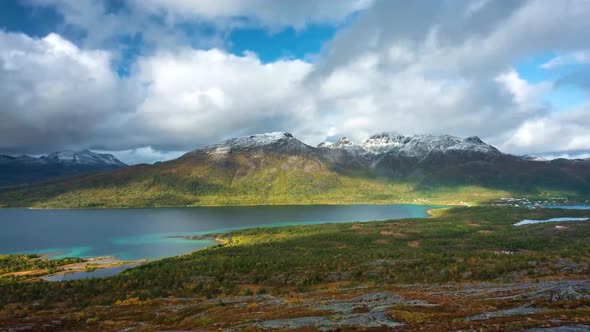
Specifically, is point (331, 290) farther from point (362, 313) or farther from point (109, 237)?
point (109, 237)

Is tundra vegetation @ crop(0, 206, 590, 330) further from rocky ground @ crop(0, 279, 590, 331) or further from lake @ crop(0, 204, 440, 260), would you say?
lake @ crop(0, 204, 440, 260)

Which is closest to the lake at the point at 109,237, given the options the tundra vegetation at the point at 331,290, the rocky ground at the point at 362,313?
the tundra vegetation at the point at 331,290

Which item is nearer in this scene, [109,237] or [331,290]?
[331,290]

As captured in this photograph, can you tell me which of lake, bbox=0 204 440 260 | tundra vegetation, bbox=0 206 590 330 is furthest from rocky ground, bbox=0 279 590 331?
lake, bbox=0 204 440 260

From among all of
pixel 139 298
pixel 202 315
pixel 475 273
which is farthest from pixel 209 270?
pixel 475 273

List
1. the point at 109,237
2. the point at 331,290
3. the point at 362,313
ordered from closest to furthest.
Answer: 1. the point at 362,313
2. the point at 331,290
3. the point at 109,237

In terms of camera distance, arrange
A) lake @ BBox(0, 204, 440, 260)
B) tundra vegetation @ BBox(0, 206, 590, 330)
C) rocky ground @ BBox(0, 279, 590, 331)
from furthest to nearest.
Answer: lake @ BBox(0, 204, 440, 260) < tundra vegetation @ BBox(0, 206, 590, 330) < rocky ground @ BBox(0, 279, 590, 331)

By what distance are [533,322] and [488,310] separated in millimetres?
6200

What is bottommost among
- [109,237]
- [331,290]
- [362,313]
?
[109,237]

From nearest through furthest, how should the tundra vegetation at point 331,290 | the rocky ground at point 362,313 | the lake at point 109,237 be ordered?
the rocky ground at point 362,313, the tundra vegetation at point 331,290, the lake at point 109,237

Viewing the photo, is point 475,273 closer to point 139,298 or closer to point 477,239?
point 139,298

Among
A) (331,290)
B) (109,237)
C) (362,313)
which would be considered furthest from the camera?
(109,237)

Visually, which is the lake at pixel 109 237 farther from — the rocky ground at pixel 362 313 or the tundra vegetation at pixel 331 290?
the rocky ground at pixel 362 313

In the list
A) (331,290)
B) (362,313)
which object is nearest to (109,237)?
(331,290)
